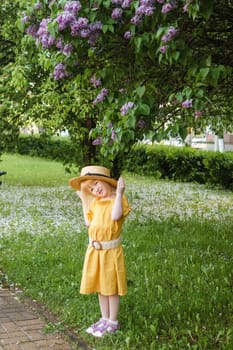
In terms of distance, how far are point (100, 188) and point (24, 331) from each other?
4.96 feet

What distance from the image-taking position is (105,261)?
14.8ft

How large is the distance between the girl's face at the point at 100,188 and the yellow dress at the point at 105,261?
0.20 feet

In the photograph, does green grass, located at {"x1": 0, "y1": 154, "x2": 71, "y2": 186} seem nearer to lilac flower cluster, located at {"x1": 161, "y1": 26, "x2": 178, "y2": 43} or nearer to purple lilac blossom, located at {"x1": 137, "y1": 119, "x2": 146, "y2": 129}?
purple lilac blossom, located at {"x1": 137, "y1": 119, "x2": 146, "y2": 129}

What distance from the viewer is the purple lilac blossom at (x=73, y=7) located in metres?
3.50

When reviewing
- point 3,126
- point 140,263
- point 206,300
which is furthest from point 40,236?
point 206,300

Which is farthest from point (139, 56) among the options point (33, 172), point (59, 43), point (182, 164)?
point (33, 172)

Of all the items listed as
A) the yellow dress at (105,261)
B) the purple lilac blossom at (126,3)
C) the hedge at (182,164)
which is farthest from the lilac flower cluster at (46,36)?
the hedge at (182,164)

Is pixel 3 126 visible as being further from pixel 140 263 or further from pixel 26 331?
pixel 26 331

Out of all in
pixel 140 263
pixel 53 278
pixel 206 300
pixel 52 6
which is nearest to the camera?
pixel 52 6

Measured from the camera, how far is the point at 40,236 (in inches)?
356

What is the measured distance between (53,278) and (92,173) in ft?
7.29

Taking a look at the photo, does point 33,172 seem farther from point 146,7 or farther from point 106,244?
point 146,7

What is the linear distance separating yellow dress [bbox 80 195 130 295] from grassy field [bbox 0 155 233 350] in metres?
0.44

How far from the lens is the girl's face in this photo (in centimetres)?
460
